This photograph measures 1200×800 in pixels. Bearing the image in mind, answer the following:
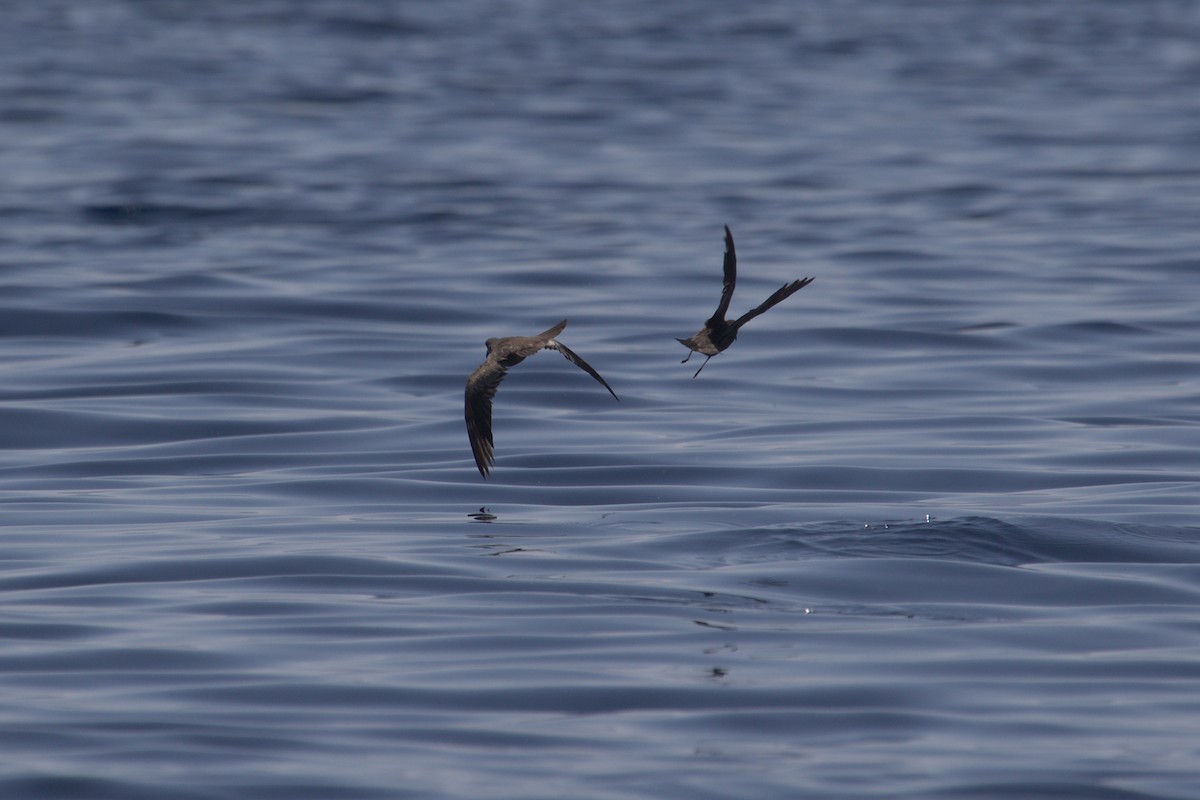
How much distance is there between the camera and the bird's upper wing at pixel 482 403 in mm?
7957

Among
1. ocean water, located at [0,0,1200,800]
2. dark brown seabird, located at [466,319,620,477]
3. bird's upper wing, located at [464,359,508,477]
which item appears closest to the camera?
ocean water, located at [0,0,1200,800]

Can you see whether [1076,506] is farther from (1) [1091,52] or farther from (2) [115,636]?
(1) [1091,52]

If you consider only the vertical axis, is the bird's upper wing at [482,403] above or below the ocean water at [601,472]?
above

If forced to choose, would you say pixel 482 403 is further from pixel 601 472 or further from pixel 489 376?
pixel 601 472

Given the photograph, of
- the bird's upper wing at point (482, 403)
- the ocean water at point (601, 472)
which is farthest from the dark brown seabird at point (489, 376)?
the ocean water at point (601, 472)

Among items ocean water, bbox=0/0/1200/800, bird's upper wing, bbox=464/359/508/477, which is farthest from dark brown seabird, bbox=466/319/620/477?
ocean water, bbox=0/0/1200/800

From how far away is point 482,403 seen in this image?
26.5 ft

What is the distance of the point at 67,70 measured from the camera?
3756 centimetres

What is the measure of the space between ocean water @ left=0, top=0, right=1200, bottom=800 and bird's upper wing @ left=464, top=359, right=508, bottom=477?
55cm

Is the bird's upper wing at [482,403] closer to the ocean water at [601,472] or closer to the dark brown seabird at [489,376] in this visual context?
the dark brown seabird at [489,376]

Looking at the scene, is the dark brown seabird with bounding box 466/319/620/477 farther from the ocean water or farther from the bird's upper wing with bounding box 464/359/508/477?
the ocean water

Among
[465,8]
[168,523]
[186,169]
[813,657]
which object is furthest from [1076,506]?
[465,8]

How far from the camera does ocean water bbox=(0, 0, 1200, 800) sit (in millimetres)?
6102

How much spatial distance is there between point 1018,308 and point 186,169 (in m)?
14.2
